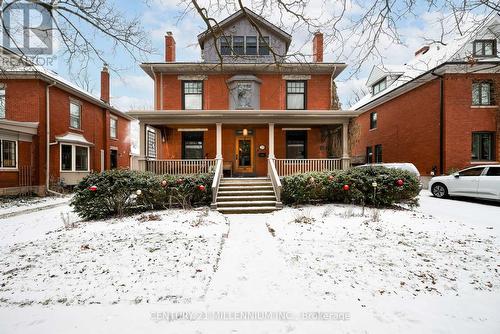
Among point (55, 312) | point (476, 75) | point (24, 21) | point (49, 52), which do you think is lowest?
point (55, 312)

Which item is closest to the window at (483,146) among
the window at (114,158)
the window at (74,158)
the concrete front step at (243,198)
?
the concrete front step at (243,198)

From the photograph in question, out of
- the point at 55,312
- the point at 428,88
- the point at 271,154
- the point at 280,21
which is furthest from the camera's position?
the point at 428,88

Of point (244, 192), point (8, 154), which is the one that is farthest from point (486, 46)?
point (8, 154)

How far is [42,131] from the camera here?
13328 millimetres

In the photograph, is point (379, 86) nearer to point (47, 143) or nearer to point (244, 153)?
point (244, 153)

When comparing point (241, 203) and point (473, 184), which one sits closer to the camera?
point (241, 203)

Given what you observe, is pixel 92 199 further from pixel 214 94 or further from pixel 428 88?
pixel 428 88

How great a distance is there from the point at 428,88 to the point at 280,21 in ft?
47.9

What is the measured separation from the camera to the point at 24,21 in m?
5.33

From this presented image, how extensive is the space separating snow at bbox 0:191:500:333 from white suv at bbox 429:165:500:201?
4770 mm

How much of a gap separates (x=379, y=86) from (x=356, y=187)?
695 inches

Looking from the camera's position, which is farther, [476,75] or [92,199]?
[476,75]

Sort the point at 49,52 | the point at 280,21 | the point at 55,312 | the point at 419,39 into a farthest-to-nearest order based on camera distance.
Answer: the point at 49,52 < the point at 280,21 < the point at 419,39 < the point at 55,312

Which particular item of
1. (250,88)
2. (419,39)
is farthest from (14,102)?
(419,39)
